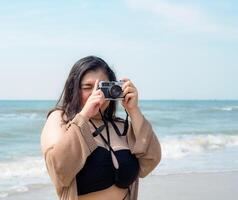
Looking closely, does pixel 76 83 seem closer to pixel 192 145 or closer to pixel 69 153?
pixel 69 153

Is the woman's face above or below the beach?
above

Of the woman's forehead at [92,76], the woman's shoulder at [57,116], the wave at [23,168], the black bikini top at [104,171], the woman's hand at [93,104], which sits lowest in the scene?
the wave at [23,168]

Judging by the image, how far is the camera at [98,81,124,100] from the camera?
6.79 feet

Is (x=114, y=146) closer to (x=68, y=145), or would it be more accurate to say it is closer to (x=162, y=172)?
(x=68, y=145)

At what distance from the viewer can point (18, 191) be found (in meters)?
6.29

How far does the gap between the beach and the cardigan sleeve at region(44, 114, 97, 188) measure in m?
4.12

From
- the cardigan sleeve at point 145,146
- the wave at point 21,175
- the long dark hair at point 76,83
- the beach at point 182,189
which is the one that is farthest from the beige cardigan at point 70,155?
the wave at point 21,175

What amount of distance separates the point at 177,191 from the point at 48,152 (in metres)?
4.59

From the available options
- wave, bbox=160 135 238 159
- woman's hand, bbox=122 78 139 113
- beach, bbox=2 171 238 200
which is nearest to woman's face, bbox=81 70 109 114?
woman's hand, bbox=122 78 139 113

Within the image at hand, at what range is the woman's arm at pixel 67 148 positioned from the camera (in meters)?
1.95

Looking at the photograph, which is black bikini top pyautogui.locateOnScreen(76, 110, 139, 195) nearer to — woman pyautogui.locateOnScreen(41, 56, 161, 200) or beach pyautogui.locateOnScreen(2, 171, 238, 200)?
woman pyautogui.locateOnScreen(41, 56, 161, 200)

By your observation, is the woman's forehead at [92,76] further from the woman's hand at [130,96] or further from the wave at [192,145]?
the wave at [192,145]

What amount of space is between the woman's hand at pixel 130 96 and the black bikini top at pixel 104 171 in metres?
0.19

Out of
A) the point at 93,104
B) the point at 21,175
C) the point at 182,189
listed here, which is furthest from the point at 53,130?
the point at 21,175
